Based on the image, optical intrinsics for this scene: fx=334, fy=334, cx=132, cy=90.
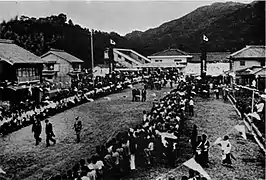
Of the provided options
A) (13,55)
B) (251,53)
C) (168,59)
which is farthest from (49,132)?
(168,59)

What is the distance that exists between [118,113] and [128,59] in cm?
2187

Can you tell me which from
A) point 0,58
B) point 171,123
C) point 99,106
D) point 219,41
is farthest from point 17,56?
point 219,41

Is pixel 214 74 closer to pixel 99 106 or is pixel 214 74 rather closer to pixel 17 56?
pixel 99 106

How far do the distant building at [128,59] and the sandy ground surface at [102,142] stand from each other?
20.2 metres

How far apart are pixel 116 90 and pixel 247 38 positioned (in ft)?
61.6

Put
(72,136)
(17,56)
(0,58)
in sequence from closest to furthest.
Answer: (72,136), (0,58), (17,56)

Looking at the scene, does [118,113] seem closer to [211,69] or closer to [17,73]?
[17,73]

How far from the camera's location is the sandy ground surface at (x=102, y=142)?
872 centimetres

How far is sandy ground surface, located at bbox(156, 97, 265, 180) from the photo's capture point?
8570 millimetres

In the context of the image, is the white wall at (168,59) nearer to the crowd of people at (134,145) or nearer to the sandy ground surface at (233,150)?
the sandy ground surface at (233,150)

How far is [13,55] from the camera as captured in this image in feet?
62.8

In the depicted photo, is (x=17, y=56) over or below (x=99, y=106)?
over

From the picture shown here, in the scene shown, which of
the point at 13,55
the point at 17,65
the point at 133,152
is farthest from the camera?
the point at 13,55

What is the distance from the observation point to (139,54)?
127 ft
